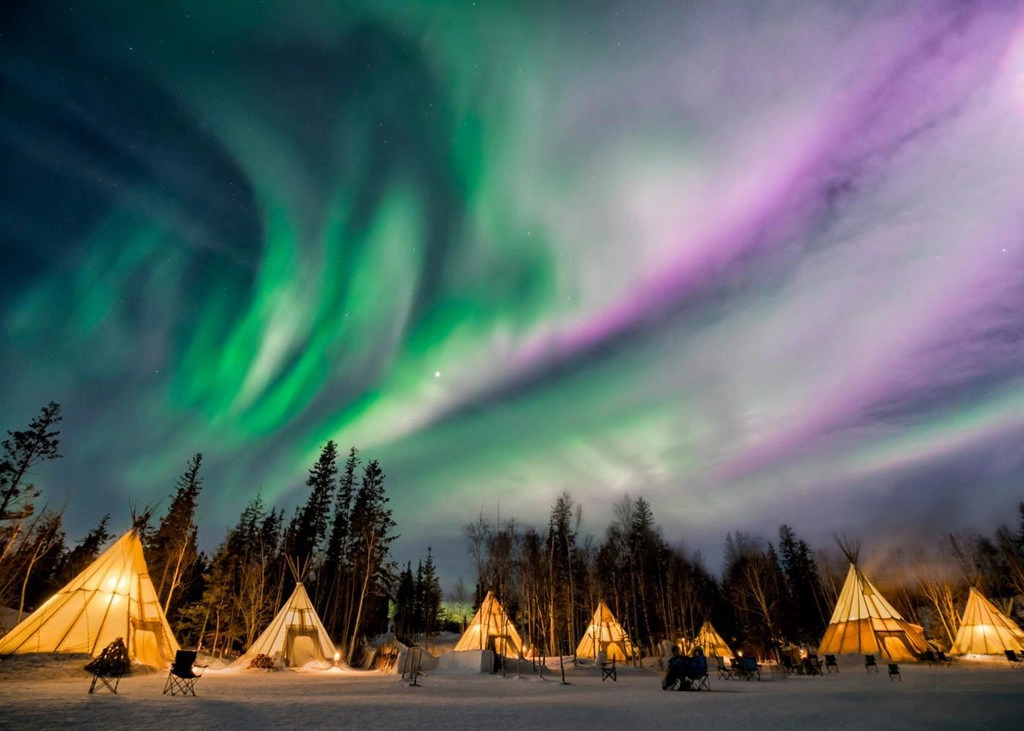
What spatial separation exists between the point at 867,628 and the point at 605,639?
752 inches

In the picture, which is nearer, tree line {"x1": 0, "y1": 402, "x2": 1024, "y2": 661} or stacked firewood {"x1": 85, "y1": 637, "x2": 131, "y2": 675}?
stacked firewood {"x1": 85, "y1": 637, "x2": 131, "y2": 675}

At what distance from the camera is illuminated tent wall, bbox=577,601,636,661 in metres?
39.8

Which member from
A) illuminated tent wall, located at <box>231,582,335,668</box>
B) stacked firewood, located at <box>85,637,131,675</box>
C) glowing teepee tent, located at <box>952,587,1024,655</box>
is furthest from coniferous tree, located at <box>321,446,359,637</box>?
glowing teepee tent, located at <box>952,587,1024,655</box>

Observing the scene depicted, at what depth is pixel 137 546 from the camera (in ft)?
67.1

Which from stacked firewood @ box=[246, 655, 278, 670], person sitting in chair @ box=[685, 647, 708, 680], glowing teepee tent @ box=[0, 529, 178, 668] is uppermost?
glowing teepee tent @ box=[0, 529, 178, 668]

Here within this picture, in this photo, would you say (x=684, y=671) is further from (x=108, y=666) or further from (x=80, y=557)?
(x=80, y=557)

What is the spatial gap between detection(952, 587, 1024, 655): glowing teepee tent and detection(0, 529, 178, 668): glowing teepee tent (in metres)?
49.9

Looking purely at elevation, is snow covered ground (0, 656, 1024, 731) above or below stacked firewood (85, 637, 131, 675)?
below

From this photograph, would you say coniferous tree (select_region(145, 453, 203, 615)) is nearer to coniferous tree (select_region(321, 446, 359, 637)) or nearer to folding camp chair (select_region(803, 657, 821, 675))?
coniferous tree (select_region(321, 446, 359, 637))

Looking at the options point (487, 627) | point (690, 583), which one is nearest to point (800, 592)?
point (690, 583)

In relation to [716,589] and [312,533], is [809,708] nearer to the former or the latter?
[312,533]

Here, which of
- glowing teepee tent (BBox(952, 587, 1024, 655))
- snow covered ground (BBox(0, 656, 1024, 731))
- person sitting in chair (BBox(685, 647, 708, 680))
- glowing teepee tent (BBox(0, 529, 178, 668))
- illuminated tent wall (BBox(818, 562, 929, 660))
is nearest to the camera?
snow covered ground (BBox(0, 656, 1024, 731))

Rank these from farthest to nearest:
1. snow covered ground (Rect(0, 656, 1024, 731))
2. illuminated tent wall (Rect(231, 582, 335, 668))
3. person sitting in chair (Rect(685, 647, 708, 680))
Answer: illuminated tent wall (Rect(231, 582, 335, 668)) < person sitting in chair (Rect(685, 647, 708, 680)) < snow covered ground (Rect(0, 656, 1024, 731))

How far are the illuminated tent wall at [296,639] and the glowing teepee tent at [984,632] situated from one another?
44.2 m
